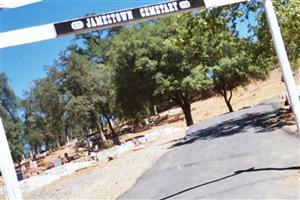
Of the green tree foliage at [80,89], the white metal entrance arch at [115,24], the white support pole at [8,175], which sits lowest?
the white support pole at [8,175]

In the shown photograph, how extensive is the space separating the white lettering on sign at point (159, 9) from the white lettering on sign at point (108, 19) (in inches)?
11.5

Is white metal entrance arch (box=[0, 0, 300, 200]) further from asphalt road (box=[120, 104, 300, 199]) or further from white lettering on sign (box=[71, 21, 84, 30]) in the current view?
asphalt road (box=[120, 104, 300, 199])

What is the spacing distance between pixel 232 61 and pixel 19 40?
43.6 meters

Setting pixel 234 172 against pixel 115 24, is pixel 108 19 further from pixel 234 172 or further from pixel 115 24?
pixel 234 172

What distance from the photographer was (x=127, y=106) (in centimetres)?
4928

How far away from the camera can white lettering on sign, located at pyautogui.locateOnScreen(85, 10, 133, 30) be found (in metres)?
8.28

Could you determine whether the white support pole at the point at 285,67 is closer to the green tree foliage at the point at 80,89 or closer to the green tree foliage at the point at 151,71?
the green tree foliage at the point at 151,71

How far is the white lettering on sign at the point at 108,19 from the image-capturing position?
8281 millimetres

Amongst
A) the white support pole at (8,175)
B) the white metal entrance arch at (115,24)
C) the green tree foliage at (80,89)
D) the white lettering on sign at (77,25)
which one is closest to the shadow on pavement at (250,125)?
the white metal entrance arch at (115,24)

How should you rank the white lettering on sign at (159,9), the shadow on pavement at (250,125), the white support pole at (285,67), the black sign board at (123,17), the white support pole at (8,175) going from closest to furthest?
the white support pole at (8,175) → the black sign board at (123,17) → the white lettering on sign at (159,9) → the white support pole at (285,67) → the shadow on pavement at (250,125)

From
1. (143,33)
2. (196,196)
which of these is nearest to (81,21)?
(196,196)

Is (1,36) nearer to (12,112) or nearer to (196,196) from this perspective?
(196,196)

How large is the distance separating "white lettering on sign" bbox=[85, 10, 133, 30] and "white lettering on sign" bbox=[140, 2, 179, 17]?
0.96 ft

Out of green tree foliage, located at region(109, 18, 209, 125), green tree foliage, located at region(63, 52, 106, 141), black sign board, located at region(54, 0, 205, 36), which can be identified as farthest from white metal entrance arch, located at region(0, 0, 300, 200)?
green tree foliage, located at region(63, 52, 106, 141)
